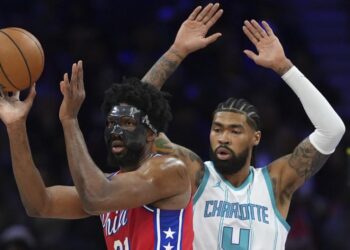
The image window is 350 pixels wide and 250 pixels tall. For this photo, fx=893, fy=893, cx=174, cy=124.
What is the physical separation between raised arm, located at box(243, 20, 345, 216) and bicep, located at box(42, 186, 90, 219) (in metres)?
1.32

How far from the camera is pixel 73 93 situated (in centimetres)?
384

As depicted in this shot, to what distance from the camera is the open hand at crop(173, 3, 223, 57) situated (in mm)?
5148

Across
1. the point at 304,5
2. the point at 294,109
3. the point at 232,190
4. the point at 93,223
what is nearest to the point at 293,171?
the point at 232,190

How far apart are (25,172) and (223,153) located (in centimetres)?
138

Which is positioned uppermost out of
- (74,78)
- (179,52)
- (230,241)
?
(179,52)

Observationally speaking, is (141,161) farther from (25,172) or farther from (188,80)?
(188,80)

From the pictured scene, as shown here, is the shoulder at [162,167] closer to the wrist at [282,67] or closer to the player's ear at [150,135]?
the player's ear at [150,135]

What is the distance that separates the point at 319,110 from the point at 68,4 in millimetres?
4602

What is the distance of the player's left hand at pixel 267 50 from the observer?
505cm

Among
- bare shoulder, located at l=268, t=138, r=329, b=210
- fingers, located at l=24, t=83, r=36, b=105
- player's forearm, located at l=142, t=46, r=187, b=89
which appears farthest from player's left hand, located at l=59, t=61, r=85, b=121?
bare shoulder, located at l=268, t=138, r=329, b=210

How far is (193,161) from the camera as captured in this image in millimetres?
5062

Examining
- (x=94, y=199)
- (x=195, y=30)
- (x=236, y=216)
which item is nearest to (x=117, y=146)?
(x=94, y=199)

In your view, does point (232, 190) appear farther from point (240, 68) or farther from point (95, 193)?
point (240, 68)

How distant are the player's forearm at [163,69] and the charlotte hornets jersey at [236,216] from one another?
22.1 inches
